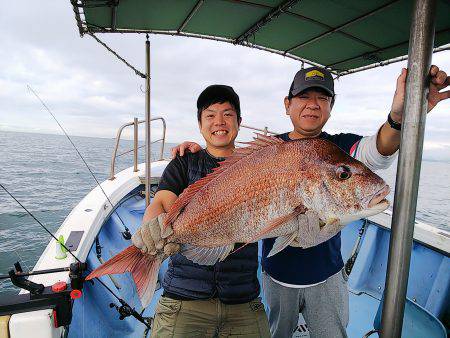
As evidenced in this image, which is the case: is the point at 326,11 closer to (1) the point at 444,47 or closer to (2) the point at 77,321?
(1) the point at 444,47

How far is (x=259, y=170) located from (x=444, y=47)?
2560mm

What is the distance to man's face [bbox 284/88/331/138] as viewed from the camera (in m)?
A: 2.24

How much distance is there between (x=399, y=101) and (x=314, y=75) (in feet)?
3.38

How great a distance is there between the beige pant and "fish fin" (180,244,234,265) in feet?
1.60

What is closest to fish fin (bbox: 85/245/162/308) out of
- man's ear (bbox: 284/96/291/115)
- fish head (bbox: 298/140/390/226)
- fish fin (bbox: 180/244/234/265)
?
fish fin (bbox: 180/244/234/265)

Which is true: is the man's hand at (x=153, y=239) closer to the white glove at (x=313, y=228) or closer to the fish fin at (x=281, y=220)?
the fish fin at (x=281, y=220)

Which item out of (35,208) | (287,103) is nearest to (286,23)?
(287,103)

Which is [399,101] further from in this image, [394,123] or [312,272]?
[312,272]

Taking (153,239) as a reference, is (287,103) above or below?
above

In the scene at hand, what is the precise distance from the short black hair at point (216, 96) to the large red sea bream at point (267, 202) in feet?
2.15

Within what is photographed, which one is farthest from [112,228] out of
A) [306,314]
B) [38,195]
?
[38,195]

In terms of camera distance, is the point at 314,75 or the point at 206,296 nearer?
the point at 206,296

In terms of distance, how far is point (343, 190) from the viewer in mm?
1544

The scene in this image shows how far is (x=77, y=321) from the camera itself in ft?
8.29
